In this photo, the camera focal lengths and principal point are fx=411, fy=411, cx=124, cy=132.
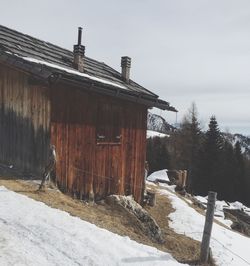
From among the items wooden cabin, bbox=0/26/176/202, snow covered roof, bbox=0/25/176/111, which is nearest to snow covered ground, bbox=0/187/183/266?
wooden cabin, bbox=0/26/176/202

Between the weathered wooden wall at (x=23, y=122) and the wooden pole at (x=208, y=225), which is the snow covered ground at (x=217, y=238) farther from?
the weathered wooden wall at (x=23, y=122)

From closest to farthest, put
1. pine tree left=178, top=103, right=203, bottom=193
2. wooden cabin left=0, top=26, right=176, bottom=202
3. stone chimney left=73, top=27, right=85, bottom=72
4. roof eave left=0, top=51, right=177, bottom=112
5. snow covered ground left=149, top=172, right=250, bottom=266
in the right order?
1. roof eave left=0, top=51, right=177, bottom=112
2. snow covered ground left=149, top=172, right=250, bottom=266
3. wooden cabin left=0, top=26, right=176, bottom=202
4. stone chimney left=73, top=27, right=85, bottom=72
5. pine tree left=178, top=103, right=203, bottom=193

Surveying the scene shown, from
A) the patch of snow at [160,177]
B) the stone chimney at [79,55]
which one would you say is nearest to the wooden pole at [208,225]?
the stone chimney at [79,55]

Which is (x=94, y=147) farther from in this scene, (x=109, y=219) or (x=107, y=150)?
(x=109, y=219)

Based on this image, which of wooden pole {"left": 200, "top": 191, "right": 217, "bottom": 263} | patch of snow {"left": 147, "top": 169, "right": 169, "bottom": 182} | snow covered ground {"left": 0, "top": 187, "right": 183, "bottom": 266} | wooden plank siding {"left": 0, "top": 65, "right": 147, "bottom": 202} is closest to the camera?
snow covered ground {"left": 0, "top": 187, "right": 183, "bottom": 266}

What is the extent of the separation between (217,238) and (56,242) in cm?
874

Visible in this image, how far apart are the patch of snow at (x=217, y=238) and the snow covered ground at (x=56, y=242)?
3.57 m

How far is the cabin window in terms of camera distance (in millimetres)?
14383

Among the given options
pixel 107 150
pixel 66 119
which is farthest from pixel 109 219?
pixel 107 150

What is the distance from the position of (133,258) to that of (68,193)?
18.7 ft

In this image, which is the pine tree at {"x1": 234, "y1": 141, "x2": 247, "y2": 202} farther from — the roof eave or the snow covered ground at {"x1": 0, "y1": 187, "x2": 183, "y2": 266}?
the snow covered ground at {"x1": 0, "y1": 187, "x2": 183, "y2": 266}

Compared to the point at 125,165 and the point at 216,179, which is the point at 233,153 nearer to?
the point at 216,179

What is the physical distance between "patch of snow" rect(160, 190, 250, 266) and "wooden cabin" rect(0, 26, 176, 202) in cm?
249

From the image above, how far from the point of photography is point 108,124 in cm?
1481
